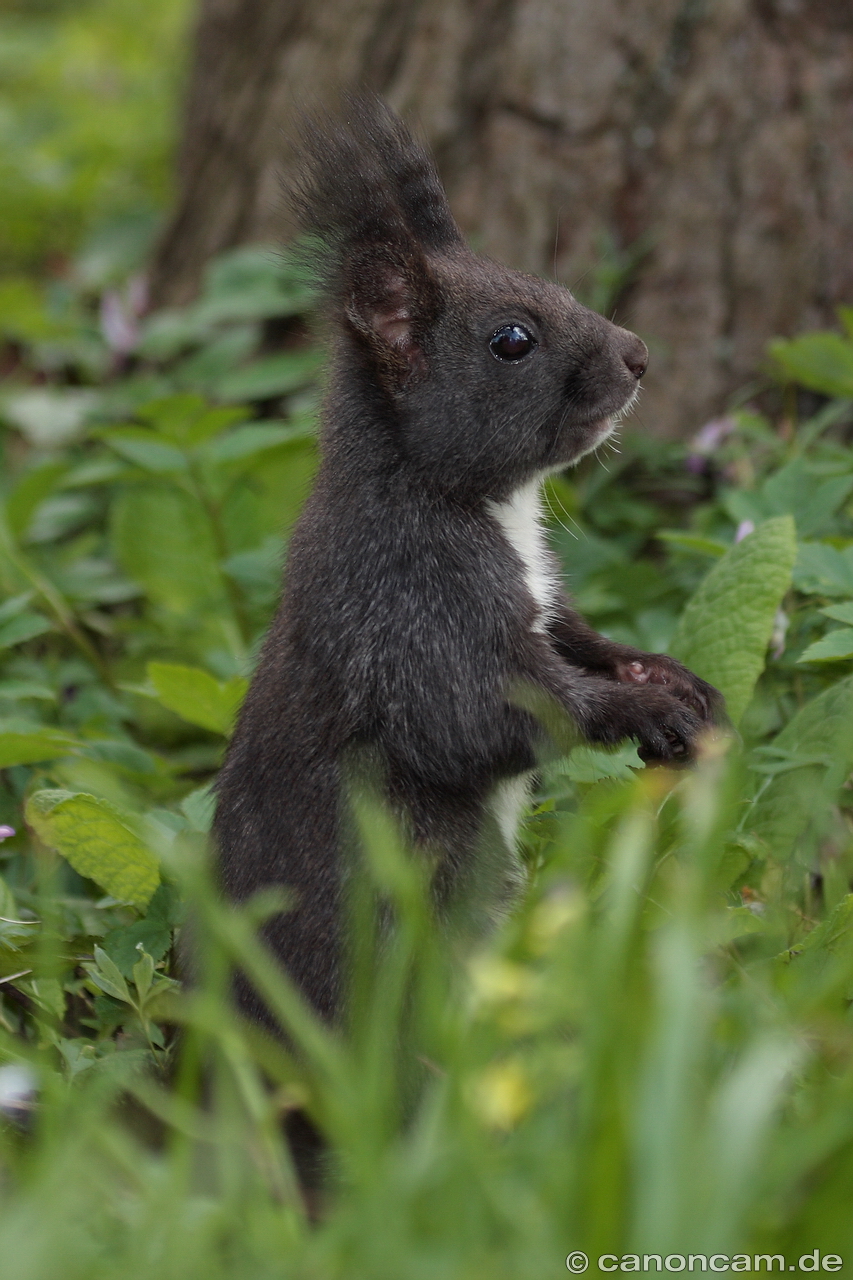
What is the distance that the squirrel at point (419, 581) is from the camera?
2586 millimetres

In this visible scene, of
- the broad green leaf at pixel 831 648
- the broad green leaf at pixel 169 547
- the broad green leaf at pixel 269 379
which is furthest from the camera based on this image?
the broad green leaf at pixel 269 379

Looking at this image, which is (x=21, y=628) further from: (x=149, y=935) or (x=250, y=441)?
(x=149, y=935)

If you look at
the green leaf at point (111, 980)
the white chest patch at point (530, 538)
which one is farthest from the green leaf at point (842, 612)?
the green leaf at point (111, 980)

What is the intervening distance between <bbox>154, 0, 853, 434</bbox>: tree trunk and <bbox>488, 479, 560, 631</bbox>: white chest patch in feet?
5.94

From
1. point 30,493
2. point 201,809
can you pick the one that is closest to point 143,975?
point 201,809

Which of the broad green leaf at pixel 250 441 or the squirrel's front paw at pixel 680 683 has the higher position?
the squirrel's front paw at pixel 680 683

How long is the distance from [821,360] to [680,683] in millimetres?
1654

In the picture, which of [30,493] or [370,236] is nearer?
[370,236]

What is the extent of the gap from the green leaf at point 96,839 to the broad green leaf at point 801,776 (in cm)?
125

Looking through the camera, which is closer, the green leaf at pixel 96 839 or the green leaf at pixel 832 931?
the green leaf at pixel 832 931

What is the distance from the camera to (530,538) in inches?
118

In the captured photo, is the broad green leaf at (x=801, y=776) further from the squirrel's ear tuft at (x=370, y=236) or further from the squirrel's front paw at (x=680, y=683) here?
the squirrel's ear tuft at (x=370, y=236)

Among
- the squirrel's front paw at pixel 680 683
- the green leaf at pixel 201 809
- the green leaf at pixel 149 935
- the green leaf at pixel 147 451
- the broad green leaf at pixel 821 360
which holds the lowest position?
the green leaf at pixel 149 935

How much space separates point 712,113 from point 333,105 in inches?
52.9
